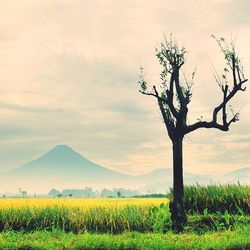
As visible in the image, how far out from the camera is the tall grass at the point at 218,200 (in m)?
24.2

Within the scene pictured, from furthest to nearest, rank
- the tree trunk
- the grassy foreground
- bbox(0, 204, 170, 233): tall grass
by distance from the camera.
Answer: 1. the tree trunk
2. bbox(0, 204, 170, 233): tall grass
3. the grassy foreground

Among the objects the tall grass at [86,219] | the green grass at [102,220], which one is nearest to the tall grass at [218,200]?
the green grass at [102,220]

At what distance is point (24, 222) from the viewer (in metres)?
20.9

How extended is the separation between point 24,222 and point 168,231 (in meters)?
5.28

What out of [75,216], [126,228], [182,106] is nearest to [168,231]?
[126,228]

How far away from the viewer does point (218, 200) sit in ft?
80.4

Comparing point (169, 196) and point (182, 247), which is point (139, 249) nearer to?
point (182, 247)

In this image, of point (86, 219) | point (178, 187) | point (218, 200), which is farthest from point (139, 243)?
point (218, 200)

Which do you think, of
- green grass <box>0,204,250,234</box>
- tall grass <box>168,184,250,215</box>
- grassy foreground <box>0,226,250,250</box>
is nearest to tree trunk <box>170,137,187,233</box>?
green grass <box>0,204,250,234</box>

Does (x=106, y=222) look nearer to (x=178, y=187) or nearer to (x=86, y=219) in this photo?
(x=86, y=219)

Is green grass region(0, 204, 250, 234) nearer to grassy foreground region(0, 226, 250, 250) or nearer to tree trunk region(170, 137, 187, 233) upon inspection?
tree trunk region(170, 137, 187, 233)

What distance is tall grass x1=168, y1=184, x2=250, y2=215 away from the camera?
2420 cm

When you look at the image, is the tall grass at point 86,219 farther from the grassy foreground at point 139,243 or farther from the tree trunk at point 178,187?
the grassy foreground at point 139,243

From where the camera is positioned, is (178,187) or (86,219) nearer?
(86,219)
